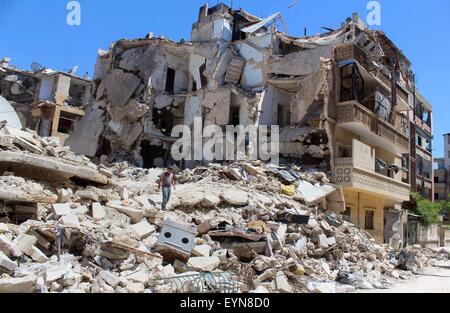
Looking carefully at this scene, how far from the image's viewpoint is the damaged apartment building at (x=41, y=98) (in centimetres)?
3372

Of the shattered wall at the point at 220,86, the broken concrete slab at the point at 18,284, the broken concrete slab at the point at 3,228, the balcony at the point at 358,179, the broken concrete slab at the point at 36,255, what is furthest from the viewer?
the shattered wall at the point at 220,86

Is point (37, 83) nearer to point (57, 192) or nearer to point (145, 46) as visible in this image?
point (145, 46)

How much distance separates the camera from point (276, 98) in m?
22.0

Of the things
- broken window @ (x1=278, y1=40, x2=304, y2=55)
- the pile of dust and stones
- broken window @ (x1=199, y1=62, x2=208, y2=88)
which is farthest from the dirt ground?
broken window @ (x1=199, y1=62, x2=208, y2=88)

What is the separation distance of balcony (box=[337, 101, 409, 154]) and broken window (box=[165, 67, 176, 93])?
11.7 metres

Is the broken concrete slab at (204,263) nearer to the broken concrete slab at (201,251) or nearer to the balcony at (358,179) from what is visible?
the broken concrete slab at (201,251)

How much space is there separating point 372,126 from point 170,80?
42.8ft

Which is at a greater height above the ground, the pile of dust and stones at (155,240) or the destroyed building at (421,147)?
the destroyed building at (421,147)

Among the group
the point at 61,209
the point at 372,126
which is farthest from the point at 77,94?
the point at 61,209

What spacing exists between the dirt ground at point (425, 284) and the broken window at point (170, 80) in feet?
59.4

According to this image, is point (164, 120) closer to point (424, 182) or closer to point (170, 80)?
point (170, 80)

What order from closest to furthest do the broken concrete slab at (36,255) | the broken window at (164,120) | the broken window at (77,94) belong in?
the broken concrete slab at (36,255), the broken window at (164,120), the broken window at (77,94)

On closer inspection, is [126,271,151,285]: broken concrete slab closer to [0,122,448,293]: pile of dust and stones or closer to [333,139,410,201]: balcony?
[0,122,448,293]: pile of dust and stones

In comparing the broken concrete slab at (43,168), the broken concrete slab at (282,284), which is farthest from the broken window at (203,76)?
the broken concrete slab at (282,284)
